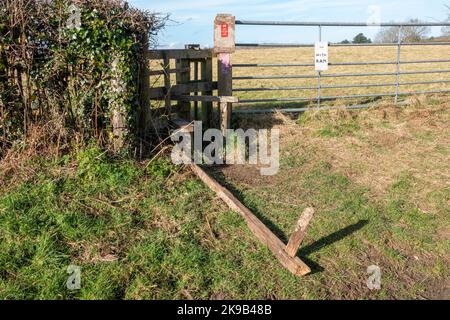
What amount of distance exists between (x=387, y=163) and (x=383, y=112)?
275 cm

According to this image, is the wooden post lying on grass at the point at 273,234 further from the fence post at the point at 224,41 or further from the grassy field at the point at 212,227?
the fence post at the point at 224,41

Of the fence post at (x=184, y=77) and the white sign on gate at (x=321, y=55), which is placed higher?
the white sign on gate at (x=321, y=55)

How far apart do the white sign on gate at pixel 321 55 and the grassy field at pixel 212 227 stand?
2487 mm

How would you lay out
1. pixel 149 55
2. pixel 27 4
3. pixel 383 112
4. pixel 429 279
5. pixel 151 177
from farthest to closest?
pixel 383 112 → pixel 149 55 → pixel 151 177 → pixel 27 4 → pixel 429 279

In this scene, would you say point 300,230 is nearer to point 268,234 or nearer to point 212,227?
point 268,234

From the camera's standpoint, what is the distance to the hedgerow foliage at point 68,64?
5.58 meters

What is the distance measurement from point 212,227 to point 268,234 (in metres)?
0.65

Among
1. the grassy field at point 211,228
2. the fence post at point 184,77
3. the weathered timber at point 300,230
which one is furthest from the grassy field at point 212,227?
the fence post at point 184,77

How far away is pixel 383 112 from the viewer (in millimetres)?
9578

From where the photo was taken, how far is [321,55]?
360 inches

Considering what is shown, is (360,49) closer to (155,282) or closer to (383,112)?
(383,112)

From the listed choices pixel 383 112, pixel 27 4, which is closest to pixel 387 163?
pixel 383 112

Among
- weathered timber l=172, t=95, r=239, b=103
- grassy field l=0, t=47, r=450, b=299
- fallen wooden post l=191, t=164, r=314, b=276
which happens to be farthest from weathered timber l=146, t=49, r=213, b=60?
fallen wooden post l=191, t=164, r=314, b=276
